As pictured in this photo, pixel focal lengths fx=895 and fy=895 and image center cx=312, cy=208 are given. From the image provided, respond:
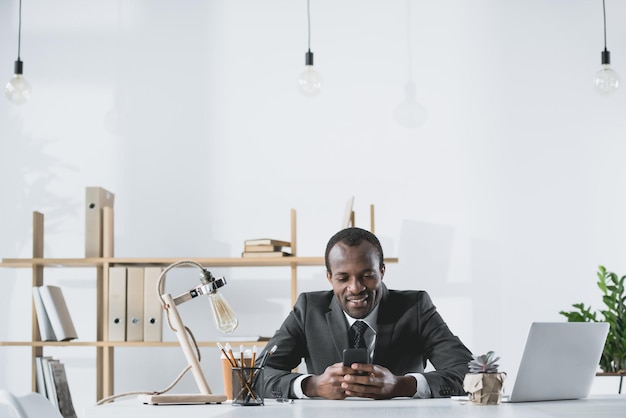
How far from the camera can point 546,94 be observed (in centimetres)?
484

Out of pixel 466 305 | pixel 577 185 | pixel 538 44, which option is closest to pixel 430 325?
pixel 466 305

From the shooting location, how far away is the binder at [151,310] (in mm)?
4371

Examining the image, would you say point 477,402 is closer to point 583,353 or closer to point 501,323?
point 583,353

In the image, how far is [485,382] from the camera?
2.20 meters

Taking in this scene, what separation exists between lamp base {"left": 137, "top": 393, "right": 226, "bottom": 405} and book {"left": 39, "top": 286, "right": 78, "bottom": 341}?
208 centimetres

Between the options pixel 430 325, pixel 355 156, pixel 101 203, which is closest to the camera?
pixel 430 325

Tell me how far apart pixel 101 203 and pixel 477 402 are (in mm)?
2760

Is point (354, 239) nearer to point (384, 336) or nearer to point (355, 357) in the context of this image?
point (384, 336)

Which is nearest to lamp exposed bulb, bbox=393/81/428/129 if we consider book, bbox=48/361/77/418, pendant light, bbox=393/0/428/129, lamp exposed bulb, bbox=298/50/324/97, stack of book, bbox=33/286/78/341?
pendant light, bbox=393/0/428/129

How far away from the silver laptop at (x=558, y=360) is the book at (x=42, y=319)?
274cm

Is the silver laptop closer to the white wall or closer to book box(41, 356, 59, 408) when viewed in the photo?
the white wall

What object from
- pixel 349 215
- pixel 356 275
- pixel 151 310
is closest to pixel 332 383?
pixel 356 275

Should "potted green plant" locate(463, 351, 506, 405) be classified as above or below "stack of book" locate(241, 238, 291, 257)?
below

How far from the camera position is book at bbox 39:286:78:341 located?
14.2ft
